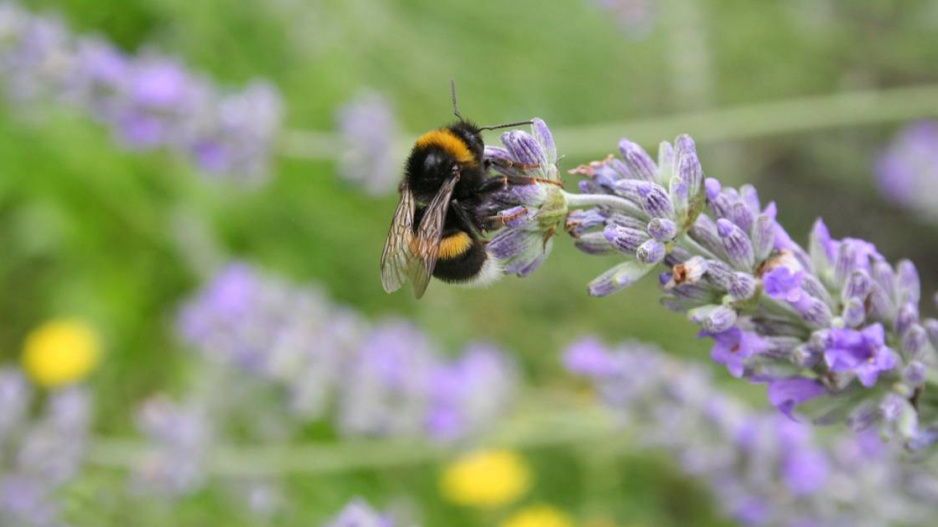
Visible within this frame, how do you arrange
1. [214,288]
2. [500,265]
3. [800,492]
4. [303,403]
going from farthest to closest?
[214,288]
[303,403]
[800,492]
[500,265]

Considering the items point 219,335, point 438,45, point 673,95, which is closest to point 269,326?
point 219,335

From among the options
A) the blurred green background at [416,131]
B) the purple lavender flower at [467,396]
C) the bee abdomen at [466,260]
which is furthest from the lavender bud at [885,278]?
the blurred green background at [416,131]

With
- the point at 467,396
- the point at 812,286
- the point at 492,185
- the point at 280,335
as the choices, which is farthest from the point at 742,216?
the point at 280,335

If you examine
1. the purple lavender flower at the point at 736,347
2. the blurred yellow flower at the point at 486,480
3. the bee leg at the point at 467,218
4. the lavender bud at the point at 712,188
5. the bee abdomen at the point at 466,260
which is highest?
the blurred yellow flower at the point at 486,480

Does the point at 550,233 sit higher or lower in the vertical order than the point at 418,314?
lower

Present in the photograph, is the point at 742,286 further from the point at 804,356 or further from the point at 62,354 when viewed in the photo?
the point at 62,354

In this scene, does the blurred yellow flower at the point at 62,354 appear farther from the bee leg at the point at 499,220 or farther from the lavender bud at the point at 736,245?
the lavender bud at the point at 736,245

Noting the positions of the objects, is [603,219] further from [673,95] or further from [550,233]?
[673,95]
